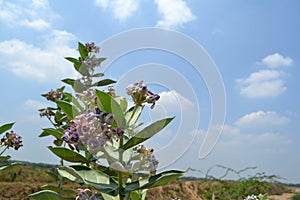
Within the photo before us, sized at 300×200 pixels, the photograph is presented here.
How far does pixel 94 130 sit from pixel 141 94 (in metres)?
0.19

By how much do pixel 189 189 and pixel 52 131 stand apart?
4331 millimetres

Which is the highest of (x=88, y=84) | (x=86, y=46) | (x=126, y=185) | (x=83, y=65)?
(x=86, y=46)

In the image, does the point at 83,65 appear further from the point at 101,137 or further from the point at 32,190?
the point at 32,190

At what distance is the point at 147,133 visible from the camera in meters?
1.02

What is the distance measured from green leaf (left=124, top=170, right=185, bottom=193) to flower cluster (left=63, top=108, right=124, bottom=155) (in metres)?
0.15

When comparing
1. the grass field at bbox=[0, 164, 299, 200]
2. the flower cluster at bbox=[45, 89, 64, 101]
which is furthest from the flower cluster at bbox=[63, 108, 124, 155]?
the grass field at bbox=[0, 164, 299, 200]

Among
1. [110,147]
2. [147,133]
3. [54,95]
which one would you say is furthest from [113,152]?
[54,95]

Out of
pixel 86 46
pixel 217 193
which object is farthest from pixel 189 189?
pixel 86 46

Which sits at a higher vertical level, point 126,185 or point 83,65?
point 83,65

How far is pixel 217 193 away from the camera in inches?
202

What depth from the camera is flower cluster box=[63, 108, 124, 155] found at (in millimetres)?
961

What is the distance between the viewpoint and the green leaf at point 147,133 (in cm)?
99

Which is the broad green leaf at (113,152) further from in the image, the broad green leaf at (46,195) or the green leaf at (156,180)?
the broad green leaf at (46,195)

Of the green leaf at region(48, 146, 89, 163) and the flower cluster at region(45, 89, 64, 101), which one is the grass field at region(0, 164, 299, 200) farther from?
the green leaf at region(48, 146, 89, 163)
